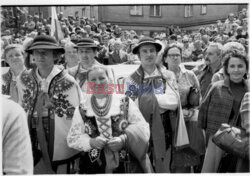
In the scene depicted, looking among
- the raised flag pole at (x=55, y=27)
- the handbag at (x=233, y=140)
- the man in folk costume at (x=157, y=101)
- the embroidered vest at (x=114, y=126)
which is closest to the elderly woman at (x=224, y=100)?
the handbag at (x=233, y=140)

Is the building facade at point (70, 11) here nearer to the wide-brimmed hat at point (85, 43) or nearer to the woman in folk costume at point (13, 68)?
the wide-brimmed hat at point (85, 43)

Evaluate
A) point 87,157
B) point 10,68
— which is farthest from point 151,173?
point 10,68

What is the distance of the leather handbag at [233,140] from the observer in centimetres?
220

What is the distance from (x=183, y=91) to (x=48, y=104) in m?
1.10

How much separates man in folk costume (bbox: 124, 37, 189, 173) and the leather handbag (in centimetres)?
48

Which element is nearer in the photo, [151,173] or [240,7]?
[151,173]

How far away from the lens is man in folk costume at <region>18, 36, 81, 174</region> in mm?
2590

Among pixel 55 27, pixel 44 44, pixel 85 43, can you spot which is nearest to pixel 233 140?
pixel 85 43

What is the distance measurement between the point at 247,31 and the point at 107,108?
136 centimetres

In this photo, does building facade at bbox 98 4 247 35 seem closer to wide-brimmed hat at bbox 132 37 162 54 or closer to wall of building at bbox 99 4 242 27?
wall of building at bbox 99 4 242 27

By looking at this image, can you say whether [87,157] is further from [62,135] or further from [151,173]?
[151,173]

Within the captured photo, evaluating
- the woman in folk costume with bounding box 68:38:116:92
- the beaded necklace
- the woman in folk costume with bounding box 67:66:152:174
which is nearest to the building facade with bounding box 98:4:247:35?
the woman in folk costume with bounding box 68:38:116:92

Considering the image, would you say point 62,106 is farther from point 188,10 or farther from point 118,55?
point 188,10

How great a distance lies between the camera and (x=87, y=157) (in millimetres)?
2379
